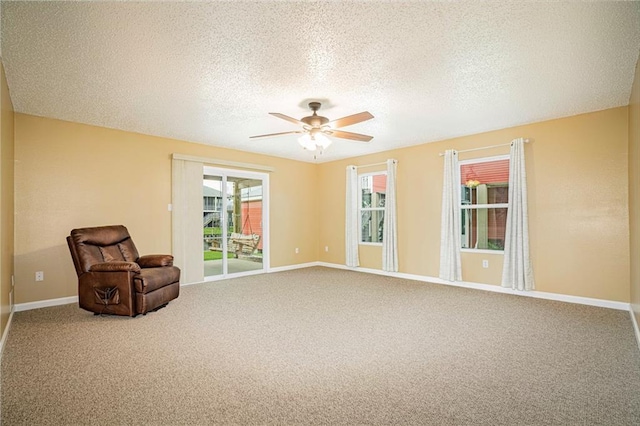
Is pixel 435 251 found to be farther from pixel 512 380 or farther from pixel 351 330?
pixel 512 380

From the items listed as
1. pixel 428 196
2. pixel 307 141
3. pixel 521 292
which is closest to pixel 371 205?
pixel 428 196

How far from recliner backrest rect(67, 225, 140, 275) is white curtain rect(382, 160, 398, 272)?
4.31 m

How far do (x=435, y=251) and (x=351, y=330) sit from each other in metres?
3.07

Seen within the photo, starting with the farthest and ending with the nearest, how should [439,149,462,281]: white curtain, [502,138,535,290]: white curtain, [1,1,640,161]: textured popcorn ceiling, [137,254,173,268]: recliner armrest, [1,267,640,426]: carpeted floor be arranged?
[439,149,462,281]: white curtain, [502,138,535,290]: white curtain, [137,254,173,268]: recliner armrest, [1,1,640,161]: textured popcorn ceiling, [1,267,640,426]: carpeted floor

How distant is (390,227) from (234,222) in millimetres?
3110

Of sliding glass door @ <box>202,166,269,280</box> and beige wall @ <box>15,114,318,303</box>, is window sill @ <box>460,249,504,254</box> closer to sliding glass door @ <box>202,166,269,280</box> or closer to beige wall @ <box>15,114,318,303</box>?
sliding glass door @ <box>202,166,269,280</box>

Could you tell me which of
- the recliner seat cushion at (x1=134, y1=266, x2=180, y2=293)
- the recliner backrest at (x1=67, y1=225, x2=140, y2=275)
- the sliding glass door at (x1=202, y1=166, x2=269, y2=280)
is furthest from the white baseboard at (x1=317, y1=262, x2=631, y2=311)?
the recliner backrest at (x1=67, y1=225, x2=140, y2=275)

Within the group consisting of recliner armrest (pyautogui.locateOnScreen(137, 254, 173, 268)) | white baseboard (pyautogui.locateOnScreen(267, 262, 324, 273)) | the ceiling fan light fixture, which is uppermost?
the ceiling fan light fixture

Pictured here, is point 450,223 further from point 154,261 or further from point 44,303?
point 44,303

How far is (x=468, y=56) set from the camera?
2.82 m

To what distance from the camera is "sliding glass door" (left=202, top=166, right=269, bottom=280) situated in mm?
6262

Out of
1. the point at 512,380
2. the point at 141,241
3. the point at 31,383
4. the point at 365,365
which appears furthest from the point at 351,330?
the point at 141,241

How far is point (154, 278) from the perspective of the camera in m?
4.01

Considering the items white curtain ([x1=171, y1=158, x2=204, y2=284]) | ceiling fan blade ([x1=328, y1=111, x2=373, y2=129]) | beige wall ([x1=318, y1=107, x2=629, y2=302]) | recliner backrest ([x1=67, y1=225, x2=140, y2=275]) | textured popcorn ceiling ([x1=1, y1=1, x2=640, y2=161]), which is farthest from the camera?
white curtain ([x1=171, y1=158, x2=204, y2=284])
